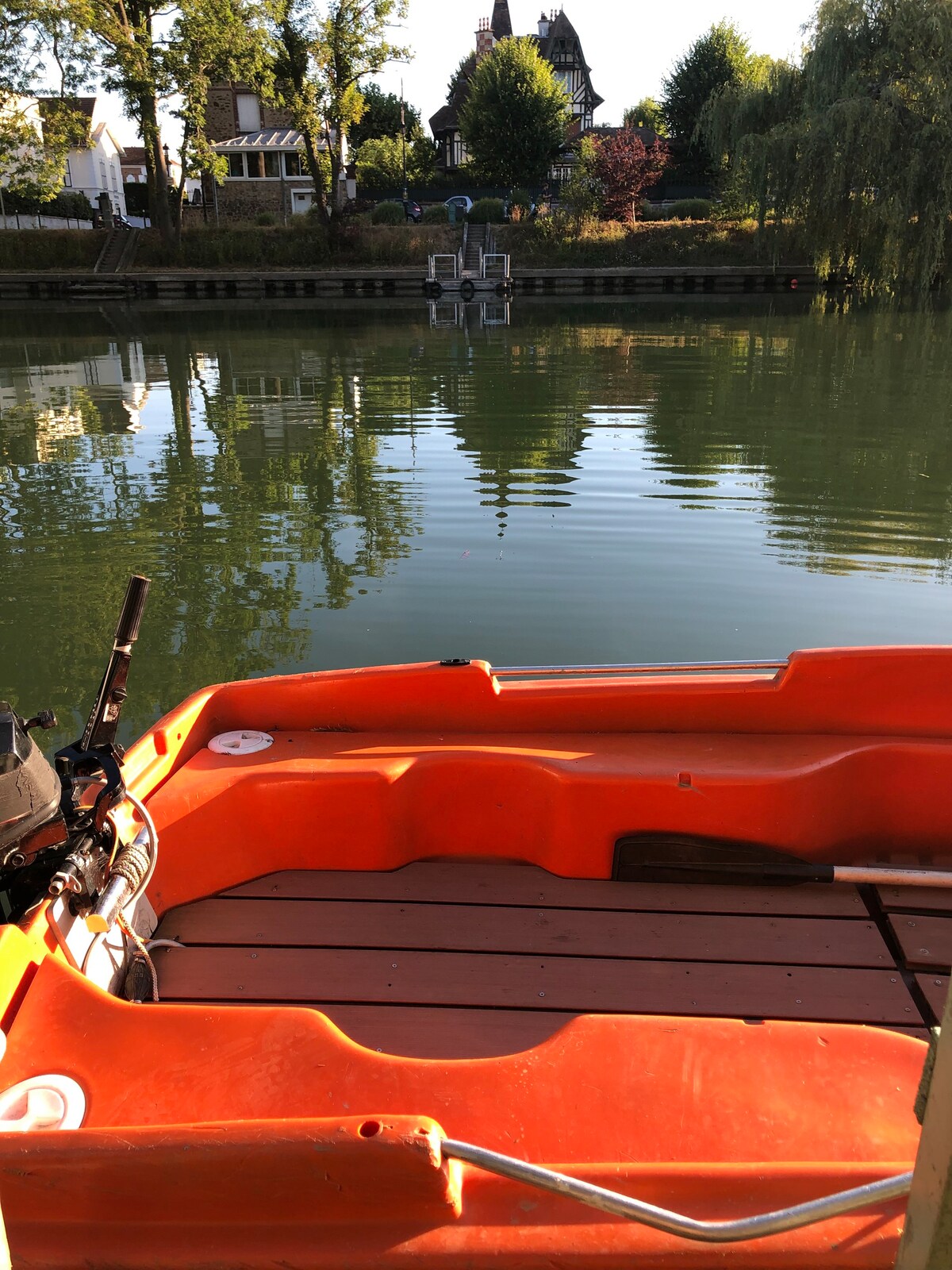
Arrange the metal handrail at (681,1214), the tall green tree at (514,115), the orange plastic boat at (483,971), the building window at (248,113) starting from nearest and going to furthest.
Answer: the metal handrail at (681,1214) < the orange plastic boat at (483,971) < the tall green tree at (514,115) < the building window at (248,113)

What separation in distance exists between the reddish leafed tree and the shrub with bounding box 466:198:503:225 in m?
4.04

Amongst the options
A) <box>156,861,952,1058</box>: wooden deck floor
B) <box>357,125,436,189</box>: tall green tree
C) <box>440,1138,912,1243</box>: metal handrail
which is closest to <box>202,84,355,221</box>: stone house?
<box>357,125,436,189</box>: tall green tree

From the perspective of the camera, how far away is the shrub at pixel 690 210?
119ft

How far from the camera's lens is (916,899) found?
2848mm

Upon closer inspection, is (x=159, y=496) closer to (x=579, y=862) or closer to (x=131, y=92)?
(x=579, y=862)

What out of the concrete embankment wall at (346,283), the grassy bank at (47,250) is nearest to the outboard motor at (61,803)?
the concrete embankment wall at (346,283)

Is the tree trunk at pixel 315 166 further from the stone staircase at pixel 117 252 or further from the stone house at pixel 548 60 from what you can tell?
the stone house at pixel 548 60

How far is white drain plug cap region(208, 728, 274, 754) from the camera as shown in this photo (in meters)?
3.24

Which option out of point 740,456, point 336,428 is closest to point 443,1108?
point 740,456

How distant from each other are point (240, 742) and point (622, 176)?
38263 mm

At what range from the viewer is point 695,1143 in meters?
1.77

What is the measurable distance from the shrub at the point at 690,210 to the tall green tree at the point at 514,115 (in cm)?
717

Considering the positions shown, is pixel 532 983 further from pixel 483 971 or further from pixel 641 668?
pixel 641 668

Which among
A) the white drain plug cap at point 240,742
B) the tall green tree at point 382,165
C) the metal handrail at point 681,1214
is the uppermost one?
the tall green tree at point 382,165
